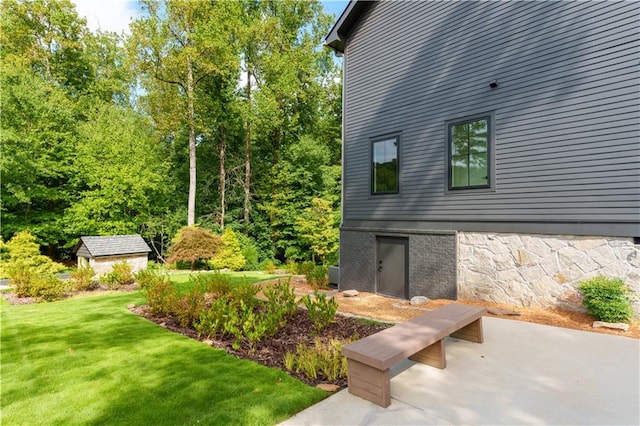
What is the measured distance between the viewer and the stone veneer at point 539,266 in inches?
214

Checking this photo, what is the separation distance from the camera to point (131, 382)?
11.8 feet

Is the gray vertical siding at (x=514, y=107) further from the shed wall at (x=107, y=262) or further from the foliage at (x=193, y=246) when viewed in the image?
the shed wall at (x=107, y=262)

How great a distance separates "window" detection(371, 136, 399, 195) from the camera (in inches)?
338

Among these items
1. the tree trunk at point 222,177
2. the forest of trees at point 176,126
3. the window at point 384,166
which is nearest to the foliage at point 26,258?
the forest of trees at point 176,126

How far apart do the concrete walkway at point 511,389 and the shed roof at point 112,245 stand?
12488 mm

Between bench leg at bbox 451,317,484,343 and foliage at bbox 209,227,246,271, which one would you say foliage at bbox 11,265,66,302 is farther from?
bench leg at bbox 451,317,484,343

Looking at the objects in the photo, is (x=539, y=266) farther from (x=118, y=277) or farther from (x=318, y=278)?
(x=118, y=277)

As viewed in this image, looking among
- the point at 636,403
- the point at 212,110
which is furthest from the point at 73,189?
the point at 636,403

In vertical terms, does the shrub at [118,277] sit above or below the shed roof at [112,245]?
below

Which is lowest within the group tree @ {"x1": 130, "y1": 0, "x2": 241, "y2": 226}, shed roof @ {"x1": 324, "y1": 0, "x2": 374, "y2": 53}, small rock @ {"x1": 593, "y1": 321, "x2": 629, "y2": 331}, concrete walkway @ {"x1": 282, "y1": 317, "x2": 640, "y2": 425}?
concrete walkway @ {"x1": 282, "y1": 317, "x2": 640, "y2": 425}

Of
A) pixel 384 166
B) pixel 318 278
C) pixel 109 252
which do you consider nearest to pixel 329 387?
pixel 384 166

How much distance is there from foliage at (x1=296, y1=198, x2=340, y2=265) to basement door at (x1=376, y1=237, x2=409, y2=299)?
336 inches

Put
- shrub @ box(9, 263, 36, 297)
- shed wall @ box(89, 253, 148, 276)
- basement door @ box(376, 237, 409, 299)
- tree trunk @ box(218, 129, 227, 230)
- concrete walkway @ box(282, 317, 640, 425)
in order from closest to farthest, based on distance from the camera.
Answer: concrete walkway @ box(282, 317, 640, 425), basement door @ box(376, 237, 409, 299), shrub @ box(9, 263, 36, 297), shed wall @ box(89, 253, 148, 276), tree trunk @ box(218, 129, 227, 230)

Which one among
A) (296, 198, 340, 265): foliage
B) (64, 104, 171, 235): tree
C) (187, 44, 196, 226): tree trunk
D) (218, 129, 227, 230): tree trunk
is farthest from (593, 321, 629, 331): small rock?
(64, 104, 171, 235): tree
